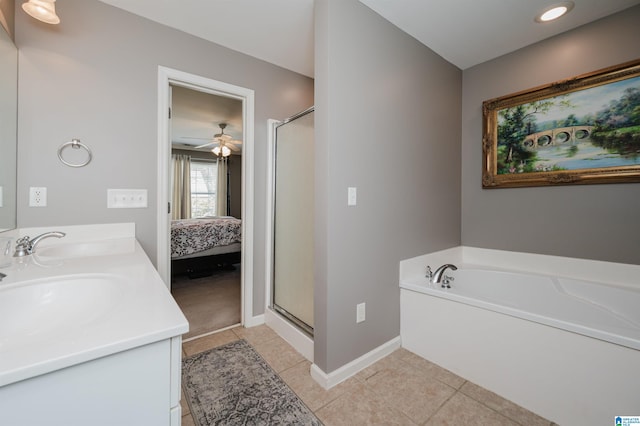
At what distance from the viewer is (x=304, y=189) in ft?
6.87

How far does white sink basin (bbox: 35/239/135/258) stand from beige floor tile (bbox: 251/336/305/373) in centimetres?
113

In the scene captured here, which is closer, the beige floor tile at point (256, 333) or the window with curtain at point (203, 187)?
the beige floor tile at point (256, 333)

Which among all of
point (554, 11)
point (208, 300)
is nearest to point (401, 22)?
point (554, 11)

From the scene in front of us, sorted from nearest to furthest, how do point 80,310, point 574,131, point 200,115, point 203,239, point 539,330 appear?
point 80,310 → point 539,330 → point 574,131 → point 203,239 → point 200,115

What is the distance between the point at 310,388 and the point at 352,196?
1179mm

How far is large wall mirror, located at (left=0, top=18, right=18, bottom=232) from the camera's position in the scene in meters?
1.30

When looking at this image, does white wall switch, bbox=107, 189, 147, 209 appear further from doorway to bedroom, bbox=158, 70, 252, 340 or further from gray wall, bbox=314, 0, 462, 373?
gray wall, bbox=314, 0, 462, 373

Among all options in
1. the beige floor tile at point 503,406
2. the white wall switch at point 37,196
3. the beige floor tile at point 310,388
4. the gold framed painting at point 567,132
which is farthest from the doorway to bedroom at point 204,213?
the gold framed painting at point 567,132

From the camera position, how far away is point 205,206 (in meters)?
6.69

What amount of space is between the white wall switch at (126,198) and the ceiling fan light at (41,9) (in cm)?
93

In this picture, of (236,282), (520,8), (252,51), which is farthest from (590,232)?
(236,282)

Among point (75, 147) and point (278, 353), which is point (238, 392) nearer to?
point (278, 353)

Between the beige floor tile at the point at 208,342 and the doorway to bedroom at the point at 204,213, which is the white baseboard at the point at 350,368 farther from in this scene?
the doorway to bedroom at the point at 204,213

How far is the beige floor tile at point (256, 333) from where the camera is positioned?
7.01 ft
